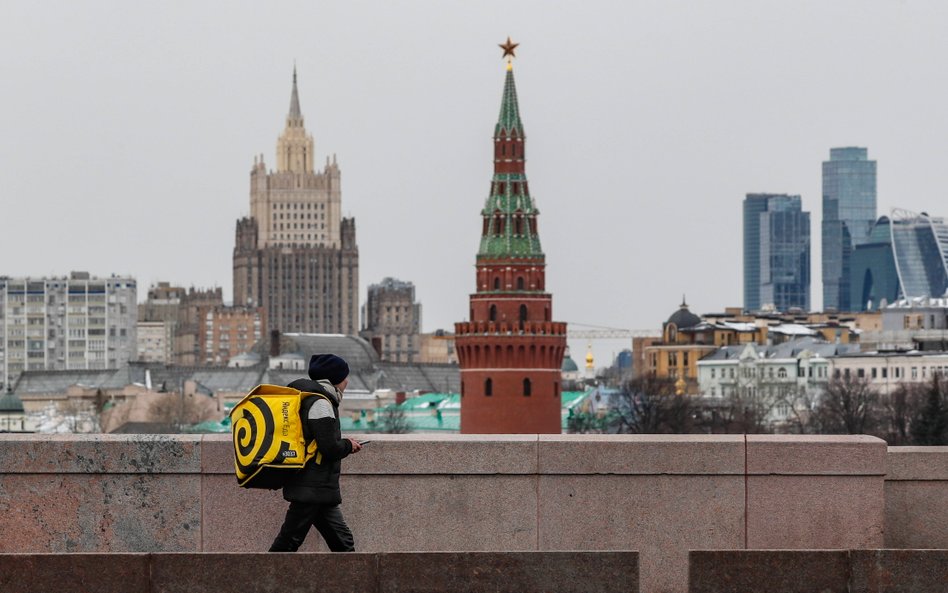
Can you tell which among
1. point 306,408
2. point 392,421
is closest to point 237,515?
point 306,408

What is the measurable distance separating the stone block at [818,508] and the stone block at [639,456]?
27 centimetres

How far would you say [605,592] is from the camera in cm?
1720

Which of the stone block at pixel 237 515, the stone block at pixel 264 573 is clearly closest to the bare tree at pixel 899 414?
the stone block at pixel 237 515

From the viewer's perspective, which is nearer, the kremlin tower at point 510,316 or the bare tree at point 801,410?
the kremlin tower at point 510,316

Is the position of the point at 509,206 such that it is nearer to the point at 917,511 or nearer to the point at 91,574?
the point at 917,511

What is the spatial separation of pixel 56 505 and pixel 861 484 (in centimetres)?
570

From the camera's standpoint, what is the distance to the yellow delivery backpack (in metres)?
17.8

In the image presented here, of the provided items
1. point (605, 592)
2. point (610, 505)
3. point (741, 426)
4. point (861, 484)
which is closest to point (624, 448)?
point (610, 505)

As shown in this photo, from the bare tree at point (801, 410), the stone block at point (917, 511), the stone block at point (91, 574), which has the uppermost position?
the stone block at point (917, 511)

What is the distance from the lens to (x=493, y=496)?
2041cm

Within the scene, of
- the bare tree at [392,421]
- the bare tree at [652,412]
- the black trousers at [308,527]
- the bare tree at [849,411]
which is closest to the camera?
the black trousers at [308,527]

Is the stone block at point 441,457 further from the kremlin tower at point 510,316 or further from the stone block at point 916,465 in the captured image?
the kremlin tower at point 510,316

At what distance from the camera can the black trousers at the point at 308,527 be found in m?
18.1

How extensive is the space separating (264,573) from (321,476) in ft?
3.28
